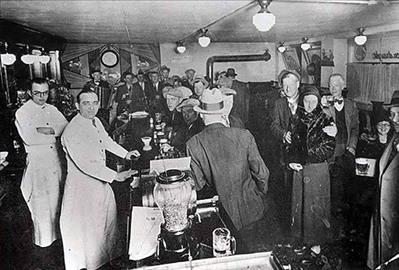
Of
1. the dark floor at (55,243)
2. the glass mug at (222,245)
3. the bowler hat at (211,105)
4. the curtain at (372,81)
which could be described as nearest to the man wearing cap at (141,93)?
the dark floor at (55,243)

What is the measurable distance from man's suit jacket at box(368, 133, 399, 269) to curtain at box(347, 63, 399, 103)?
9.37 feet

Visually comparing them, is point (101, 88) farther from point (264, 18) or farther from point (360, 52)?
point (264, 18)

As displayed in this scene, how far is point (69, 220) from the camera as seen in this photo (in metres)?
2.28

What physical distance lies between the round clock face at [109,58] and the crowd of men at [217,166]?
4477 mm

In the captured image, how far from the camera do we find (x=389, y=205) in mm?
1925

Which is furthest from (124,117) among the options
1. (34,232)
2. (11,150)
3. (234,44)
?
(234,44)

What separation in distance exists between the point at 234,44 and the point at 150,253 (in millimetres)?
5513

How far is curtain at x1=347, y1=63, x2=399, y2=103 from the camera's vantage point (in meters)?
4.41

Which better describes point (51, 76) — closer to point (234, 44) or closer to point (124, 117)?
point (124, 117)

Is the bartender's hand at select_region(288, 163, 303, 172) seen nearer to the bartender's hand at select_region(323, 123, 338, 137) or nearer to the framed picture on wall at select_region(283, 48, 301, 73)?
the bartender's hand at select_region(323, 123, 338, 137)

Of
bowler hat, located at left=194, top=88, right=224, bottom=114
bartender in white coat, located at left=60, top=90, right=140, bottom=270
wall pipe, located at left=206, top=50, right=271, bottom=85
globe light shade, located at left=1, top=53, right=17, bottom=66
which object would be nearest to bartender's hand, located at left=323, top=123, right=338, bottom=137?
bowler hat, located at left=194, top=88, right=224, bottom=114

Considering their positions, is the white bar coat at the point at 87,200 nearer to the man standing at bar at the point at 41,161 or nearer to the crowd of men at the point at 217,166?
the crowd of men at the point at 217,166

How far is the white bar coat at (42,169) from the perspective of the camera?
2.34 m

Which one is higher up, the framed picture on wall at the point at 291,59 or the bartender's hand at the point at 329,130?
the framed picture on wall at the point at 291,59
